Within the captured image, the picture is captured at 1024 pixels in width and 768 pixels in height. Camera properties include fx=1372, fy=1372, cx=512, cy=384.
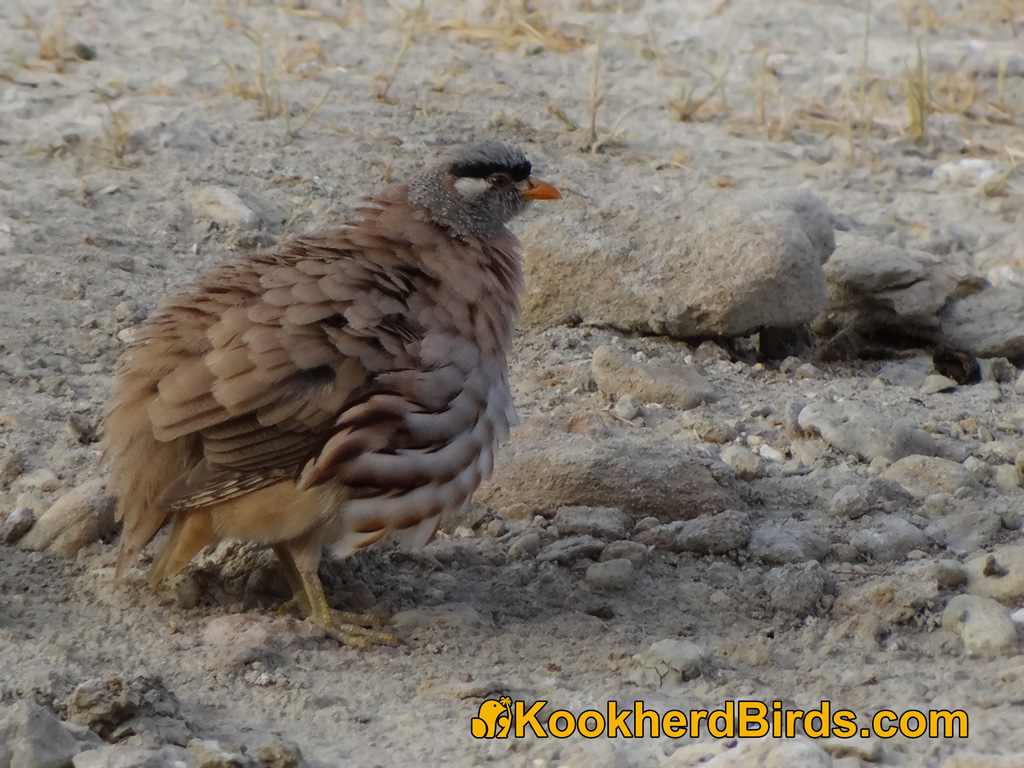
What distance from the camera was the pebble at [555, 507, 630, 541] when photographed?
4.98m

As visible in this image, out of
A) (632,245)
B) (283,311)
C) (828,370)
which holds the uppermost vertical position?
(283,311)

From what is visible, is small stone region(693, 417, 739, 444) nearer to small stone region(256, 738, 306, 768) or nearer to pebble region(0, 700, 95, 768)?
small stone region(256, 738, 306, 768)

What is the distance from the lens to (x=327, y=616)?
14.4ft

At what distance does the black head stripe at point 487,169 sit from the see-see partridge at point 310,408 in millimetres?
500

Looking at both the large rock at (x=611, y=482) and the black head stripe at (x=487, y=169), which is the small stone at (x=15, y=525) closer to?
the large rock at (x=611, y=482)

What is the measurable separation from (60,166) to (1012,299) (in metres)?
4.98

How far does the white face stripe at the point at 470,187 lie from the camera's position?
4973 millimetres

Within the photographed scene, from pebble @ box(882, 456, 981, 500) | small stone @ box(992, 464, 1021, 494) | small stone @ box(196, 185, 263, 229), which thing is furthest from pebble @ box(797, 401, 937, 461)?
small stone @ box(196, 185, 263, 229)

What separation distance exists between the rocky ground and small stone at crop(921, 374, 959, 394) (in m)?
0.01

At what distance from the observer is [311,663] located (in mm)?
4117

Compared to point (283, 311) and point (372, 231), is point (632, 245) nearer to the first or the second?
point (372, 231)

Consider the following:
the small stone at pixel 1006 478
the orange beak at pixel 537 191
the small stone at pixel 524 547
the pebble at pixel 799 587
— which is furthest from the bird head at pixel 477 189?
the small stone at pixel 1006 478

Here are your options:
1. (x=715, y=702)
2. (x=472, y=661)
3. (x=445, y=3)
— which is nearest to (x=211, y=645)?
(x=472, y=661)

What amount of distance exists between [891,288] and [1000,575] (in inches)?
108
